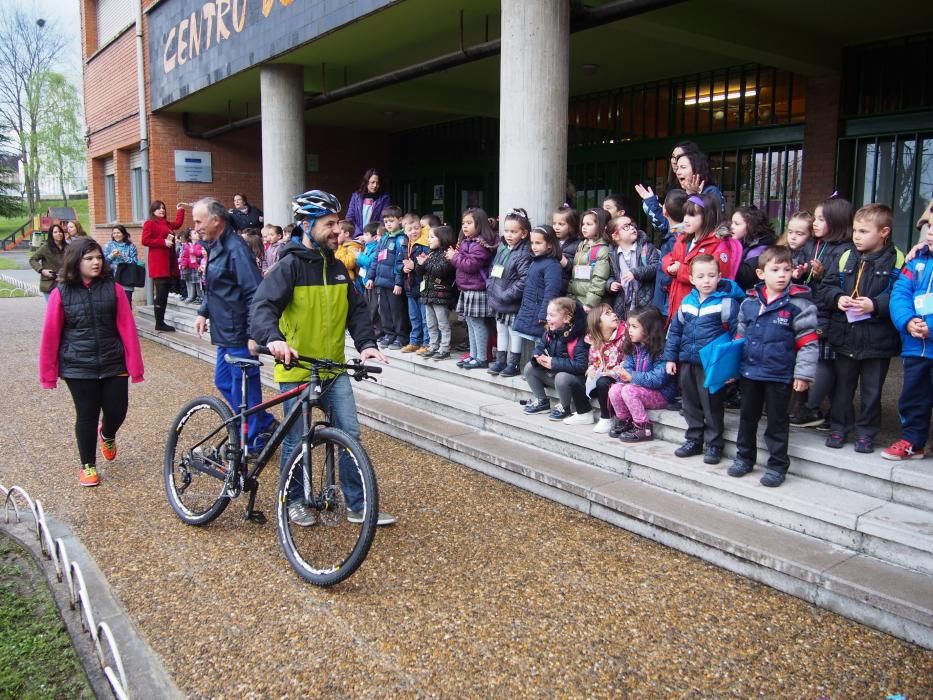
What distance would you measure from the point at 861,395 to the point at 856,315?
1.56 ft

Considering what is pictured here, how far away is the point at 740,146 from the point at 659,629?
8681 mm

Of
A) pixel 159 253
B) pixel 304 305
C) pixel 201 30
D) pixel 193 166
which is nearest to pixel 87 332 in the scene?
pixel 304 305

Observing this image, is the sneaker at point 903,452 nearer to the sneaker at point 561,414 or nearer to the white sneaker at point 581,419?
the white sneaker at point 581,419

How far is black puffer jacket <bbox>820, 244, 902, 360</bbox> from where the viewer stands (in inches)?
174

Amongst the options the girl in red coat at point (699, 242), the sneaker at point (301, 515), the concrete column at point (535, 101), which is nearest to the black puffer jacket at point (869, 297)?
the girl in red coat at point (699, 242)

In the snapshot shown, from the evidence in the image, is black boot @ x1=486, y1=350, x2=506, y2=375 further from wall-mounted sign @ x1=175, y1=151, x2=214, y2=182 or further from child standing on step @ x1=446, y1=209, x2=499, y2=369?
wall-mounted sign @ x1=175, y1=151, x2=214, y2=182

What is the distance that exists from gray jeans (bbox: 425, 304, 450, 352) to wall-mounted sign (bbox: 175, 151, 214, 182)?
9.41 m

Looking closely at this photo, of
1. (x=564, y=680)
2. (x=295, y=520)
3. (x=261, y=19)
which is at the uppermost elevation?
(x=261, y=19)

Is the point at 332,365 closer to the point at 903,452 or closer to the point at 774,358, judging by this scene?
the point at 774,358

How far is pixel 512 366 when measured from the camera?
677 cm

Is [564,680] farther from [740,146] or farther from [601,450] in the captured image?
[740,146]

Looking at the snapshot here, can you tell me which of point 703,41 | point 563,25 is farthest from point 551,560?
point 703,41

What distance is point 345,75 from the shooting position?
38.6 feet

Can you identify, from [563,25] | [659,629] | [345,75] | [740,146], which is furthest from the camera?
[345,75]
